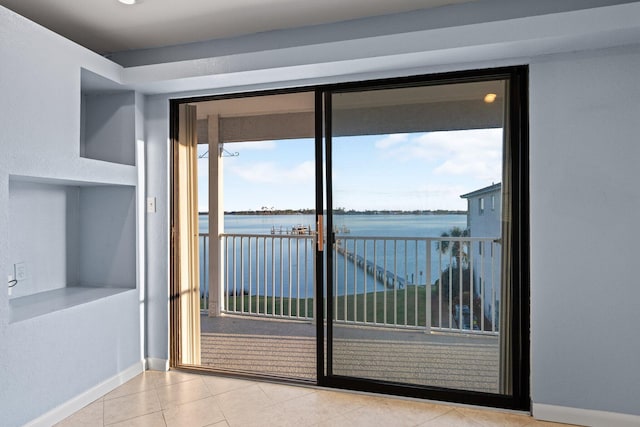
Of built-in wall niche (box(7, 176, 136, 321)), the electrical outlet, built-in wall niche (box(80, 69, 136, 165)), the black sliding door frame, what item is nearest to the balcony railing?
the black sliding door frame

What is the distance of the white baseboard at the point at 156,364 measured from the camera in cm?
316

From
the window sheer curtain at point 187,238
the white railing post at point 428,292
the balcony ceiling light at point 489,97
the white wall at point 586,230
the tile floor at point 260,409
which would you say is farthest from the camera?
the window sheer curtain at point 187,238

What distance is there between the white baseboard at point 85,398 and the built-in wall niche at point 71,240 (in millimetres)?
591

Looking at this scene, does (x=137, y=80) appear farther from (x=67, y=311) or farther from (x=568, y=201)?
(x=568, y=201)

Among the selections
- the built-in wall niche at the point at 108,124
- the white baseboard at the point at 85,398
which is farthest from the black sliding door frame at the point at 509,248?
the white baseboard at the point at 85,398

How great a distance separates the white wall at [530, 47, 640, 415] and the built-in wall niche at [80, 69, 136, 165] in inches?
110

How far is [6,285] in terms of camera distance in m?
2.07

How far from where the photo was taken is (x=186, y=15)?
102 inches

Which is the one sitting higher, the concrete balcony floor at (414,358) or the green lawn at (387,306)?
the green lawn at (387,306)

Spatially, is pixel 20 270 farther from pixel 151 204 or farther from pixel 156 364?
pixel 156 364

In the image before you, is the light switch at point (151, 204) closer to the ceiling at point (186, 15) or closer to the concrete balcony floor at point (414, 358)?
the ceiling at point (186, 15)

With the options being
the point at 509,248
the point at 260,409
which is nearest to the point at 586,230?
the point at 509,248

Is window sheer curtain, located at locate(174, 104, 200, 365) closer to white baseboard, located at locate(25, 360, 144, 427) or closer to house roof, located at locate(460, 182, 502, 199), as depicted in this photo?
white baseboard, located at locate(25, 360, 144, 427)

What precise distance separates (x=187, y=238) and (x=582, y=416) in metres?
2.95
